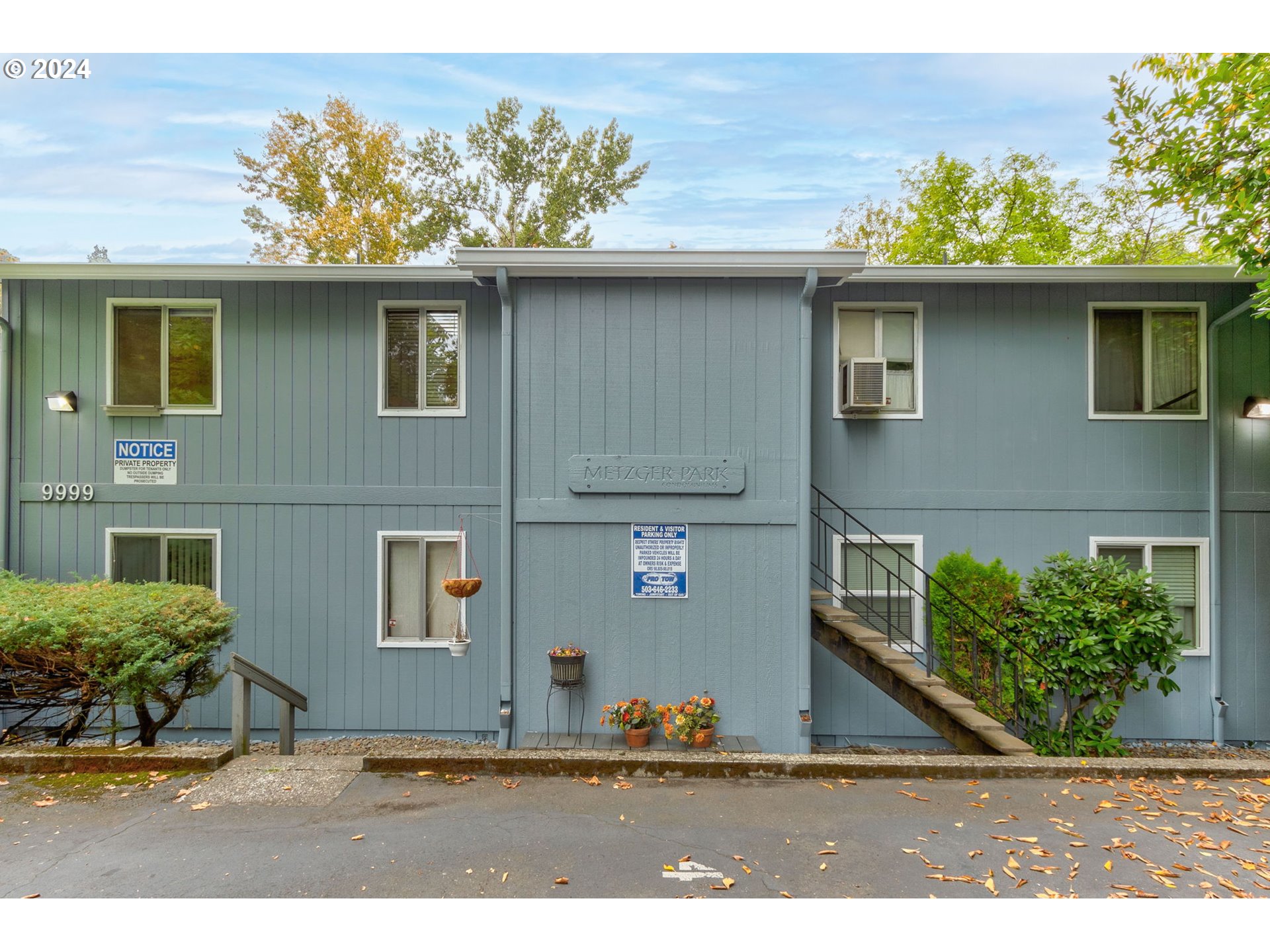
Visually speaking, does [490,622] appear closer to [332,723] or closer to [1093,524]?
[332,723]

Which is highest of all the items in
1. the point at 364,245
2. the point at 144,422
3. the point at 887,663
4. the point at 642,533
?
the point at 364,245

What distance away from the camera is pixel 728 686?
5.31 meters

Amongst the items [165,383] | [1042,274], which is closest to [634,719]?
[1042,274]

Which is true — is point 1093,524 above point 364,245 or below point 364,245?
below

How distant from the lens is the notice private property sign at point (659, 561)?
5.38 meters

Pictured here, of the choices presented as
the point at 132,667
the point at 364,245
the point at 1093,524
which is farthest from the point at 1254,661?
the point at 364,245

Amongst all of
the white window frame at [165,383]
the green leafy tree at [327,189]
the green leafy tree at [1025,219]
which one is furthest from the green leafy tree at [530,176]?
the white window frame at [165,383]

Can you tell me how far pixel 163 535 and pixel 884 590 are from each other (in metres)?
7.83

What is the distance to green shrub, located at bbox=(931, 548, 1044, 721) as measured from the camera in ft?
19.4

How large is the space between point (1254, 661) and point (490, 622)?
8.24m

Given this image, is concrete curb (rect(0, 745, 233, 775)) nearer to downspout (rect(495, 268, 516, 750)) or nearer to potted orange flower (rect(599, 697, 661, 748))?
downspout (rect(495, 268, 516, 750))

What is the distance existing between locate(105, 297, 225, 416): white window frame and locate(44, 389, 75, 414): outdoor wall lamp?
0.32m

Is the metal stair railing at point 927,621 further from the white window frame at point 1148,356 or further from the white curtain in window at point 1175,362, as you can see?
the white curtain in window at point 1175,362

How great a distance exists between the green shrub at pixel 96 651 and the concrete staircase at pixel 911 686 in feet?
17.2
